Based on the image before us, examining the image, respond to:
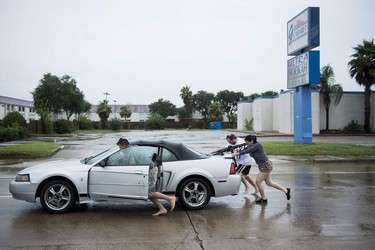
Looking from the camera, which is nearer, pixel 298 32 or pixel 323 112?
pixel 298 32

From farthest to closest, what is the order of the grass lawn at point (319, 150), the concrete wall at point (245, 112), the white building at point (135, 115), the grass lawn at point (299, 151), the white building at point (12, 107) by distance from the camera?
the white building at point (135, 115)
the white building at point (12, 107)
the concrete wall at point (245, 112)
the grass lawn at point (319, 150)
the grass lawn at point (299, 151)

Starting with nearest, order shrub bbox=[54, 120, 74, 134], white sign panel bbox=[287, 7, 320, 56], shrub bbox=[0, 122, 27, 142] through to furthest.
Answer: white sign panel bbox=[287, 7, 320, 56]
shrub bbox=[0, 122, 27, 142]
shrub bbox=[54, 120, 74, 134]

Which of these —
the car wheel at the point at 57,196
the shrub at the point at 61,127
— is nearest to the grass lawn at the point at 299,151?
the car wheel at the point at 57,196

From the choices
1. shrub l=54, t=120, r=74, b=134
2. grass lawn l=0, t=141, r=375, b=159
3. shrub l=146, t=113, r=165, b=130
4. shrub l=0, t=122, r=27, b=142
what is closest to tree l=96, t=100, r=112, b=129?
shrub l=146, t=113, r=165, b=130

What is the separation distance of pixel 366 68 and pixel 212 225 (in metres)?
36.1

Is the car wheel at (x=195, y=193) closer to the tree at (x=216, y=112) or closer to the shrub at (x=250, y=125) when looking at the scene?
the shrub at (x=250, y=125)

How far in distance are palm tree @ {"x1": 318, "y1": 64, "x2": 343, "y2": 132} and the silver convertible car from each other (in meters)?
33.8

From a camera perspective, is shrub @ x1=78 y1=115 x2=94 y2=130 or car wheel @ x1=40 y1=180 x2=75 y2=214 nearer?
car wheel @ x1=40 y1=180 x2=75 y2=214

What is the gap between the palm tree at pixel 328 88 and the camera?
38219 millimetres

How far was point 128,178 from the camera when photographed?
6.89 metres

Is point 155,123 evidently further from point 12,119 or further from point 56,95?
point 12,119

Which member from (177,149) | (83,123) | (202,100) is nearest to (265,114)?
(83,123)

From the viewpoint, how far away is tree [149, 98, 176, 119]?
105 metres

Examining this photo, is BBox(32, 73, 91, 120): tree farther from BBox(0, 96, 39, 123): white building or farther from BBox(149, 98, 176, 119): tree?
BBox(149, 98, 176, 119): tree
